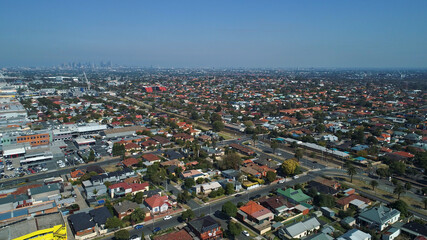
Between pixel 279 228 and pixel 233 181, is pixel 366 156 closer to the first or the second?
pixel 233 181

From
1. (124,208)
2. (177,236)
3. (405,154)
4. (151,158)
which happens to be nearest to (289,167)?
(177,236)

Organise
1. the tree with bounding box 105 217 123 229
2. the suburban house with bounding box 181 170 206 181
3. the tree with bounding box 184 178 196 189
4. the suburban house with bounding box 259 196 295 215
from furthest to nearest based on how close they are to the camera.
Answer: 1. the suburban house with bounding box 181 170 206 181
2. the tree with bounding box 184 178 196 189
3. the suburban house with bounding box 259 196 295 215
4. the tree with bounding box 105 217 123 229

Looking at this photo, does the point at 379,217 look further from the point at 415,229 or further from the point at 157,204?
the point at 157,204

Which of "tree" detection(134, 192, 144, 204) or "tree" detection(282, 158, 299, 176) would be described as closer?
"tree" detection(134, 192, 144, 204)

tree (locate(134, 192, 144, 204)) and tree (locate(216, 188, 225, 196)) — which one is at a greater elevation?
tree (locate(134, 192, 144, 204))

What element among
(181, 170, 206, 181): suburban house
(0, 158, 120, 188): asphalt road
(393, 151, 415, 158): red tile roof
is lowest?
(0, 158, 120, 188): asphalt road

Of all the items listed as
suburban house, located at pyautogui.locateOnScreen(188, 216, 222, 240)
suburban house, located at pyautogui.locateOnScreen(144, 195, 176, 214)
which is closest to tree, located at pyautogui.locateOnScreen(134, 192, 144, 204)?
suburban house, located at pyautogui.locateOnScreen(144, 195, 176, 214)

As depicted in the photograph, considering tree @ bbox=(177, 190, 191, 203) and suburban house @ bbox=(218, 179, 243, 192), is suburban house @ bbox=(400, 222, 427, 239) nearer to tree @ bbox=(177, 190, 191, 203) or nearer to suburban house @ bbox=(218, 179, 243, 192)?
suburban house @ bbox=(218, 179, 243, 192)

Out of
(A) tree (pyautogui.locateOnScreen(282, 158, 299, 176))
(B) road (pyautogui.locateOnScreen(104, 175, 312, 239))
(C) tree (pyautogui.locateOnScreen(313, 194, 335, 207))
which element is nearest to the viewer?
(B) road (pyautogui.locateOnScreen(104, 175, 312, 239))
